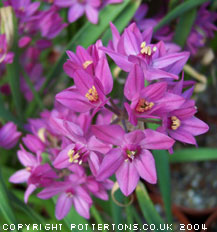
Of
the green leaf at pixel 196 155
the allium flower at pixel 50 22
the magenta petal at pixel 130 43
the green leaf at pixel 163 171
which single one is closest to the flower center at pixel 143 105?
the magenta petal at pixel 130 43

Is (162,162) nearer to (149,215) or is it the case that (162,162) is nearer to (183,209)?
(149,215)

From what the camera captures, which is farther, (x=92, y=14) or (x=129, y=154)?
(x=92, y=14)

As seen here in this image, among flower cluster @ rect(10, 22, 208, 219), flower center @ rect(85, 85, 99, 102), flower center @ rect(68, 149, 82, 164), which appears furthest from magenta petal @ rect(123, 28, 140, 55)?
flower center @ rect(68, 149, 82, 164)

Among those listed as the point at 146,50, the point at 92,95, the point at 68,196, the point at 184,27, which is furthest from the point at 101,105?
the point at 184,27

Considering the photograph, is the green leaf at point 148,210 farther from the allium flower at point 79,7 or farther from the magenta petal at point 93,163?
the allium flower at point 79,7

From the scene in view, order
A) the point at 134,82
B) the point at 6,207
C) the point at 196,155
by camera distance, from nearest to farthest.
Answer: the point at 134,82 → the point at 6,207 → the point at 196,155

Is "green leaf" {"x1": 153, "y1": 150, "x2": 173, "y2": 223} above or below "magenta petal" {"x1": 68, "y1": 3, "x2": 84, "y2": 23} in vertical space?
below

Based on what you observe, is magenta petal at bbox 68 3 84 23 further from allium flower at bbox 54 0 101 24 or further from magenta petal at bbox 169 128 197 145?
magenta petal at bbox 169 128 197 145

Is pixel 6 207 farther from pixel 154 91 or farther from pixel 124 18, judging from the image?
pixel 124 18
